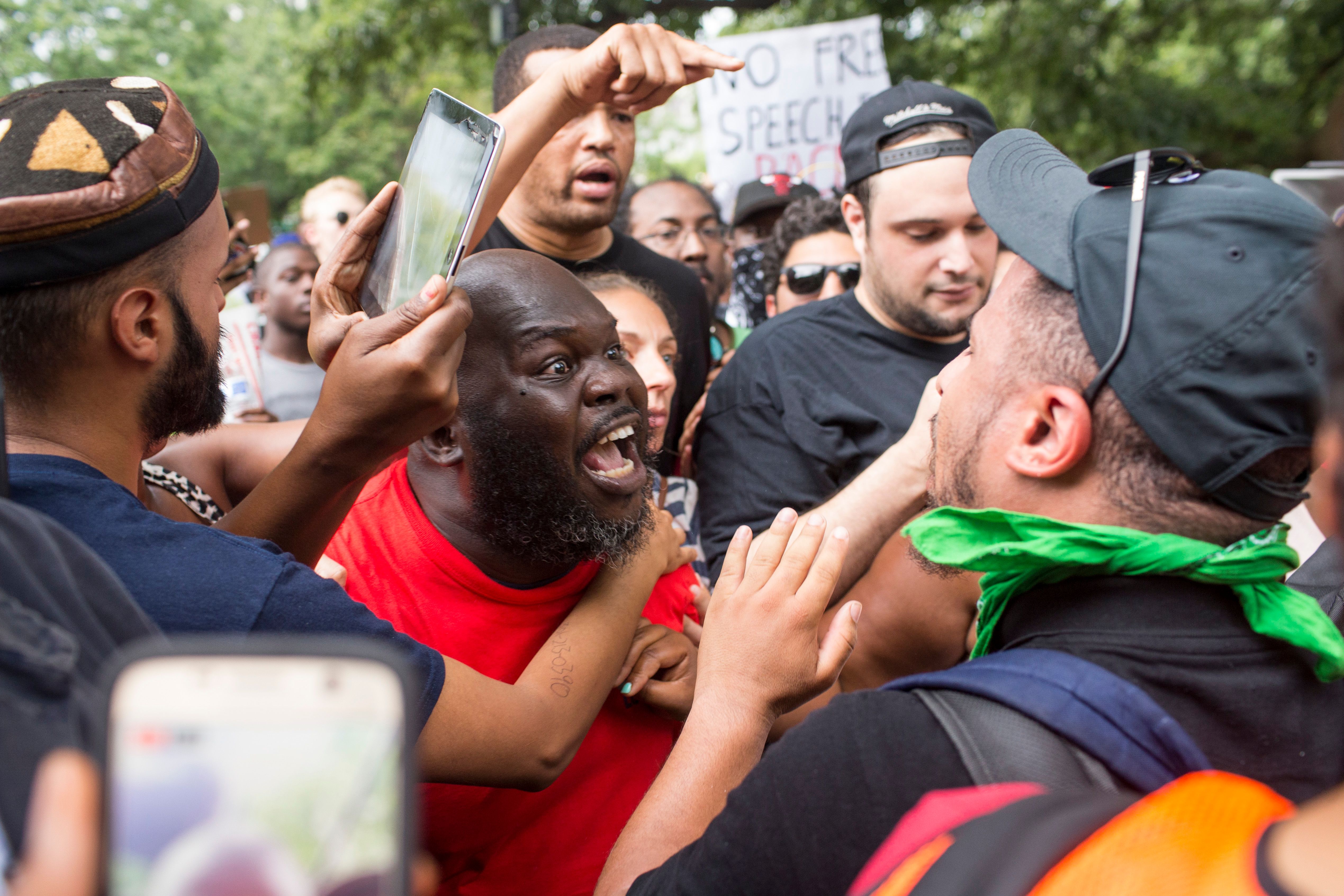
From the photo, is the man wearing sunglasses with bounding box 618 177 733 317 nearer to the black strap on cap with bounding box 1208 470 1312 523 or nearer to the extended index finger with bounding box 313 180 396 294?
the extended index finger with bounding box 313 180 396 294

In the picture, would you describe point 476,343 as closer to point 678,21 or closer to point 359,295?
point 359,295

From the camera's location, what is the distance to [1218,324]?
1.25m

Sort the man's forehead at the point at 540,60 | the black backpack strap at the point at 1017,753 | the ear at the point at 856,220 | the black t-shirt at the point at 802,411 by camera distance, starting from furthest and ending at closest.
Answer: the man's forehead at the point at 540,60
the ear at the point at 856,220
the black t-shirt at the point at 802,411
the black backpack strap at the point at 1017,753

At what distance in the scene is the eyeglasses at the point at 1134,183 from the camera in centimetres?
133

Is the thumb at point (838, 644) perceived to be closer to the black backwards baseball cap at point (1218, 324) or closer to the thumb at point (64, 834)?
the black backwards baseball cap at point (1218, 324)

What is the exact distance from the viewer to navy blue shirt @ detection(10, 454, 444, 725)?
4.52ft

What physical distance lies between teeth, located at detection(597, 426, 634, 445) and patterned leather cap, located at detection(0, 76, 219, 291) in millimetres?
1027

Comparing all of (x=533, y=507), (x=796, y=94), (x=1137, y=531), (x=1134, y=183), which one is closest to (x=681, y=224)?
(x=796, y=94)

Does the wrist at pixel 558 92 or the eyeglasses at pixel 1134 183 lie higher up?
the wrist at pixel 558 92

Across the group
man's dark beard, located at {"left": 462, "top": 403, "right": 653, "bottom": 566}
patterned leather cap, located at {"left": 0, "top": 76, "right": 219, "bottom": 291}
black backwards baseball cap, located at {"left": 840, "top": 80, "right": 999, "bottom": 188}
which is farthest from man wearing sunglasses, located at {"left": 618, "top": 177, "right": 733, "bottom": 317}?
patterned leather cap, located at {"left": 0, "top": 76, "right": 219, "bottom": 291}

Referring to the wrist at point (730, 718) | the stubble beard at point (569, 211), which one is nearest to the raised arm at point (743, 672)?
the wrist at point (730, 718)

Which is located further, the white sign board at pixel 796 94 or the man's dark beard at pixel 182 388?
the white sign board at pixel 796 94

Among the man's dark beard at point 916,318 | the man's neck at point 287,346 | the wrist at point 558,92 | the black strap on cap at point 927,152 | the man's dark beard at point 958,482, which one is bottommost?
the man's neck at point 287,346

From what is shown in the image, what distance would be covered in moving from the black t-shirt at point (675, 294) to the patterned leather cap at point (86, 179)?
1.98 metres
